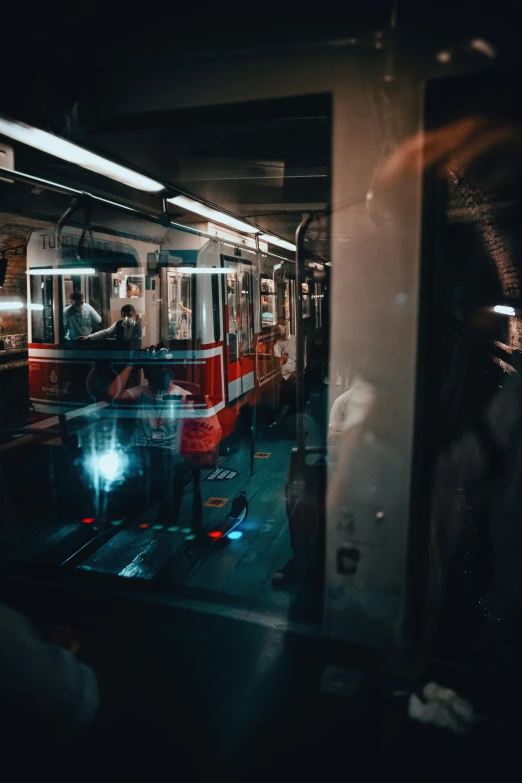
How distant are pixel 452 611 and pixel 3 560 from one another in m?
3.84

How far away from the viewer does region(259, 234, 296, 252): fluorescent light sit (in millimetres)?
Answer: 11034

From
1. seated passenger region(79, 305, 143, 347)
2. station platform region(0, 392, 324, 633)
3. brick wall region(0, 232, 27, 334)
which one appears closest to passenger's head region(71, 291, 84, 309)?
seated passenger region(79, 305, 143, 347)

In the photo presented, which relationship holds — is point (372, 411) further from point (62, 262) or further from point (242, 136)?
point (62, 262)

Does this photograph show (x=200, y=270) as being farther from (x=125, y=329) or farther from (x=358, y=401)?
(x=358, y=401)

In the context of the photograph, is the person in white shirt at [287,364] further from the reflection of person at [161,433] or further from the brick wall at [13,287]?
the brick wall at [13,287]

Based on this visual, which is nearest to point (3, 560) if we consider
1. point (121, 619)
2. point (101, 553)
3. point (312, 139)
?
point (101, 553)

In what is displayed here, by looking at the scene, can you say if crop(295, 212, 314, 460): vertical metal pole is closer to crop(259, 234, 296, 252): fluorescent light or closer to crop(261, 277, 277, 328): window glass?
crop(261, 277, 277, 328): window glass

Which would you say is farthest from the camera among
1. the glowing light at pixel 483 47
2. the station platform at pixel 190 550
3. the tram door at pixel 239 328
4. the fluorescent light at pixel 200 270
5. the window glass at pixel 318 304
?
the window glass at pixel 318 304

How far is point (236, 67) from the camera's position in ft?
12.7

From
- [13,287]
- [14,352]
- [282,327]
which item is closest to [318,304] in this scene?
[282,327]

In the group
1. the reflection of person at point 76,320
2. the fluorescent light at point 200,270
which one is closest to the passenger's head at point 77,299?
the reflection of person at point 76,320

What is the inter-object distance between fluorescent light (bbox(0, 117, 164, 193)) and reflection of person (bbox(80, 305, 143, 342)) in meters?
2.67

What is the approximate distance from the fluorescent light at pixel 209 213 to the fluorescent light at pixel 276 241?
1351mm

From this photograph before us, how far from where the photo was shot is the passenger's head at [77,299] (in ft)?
26.8
